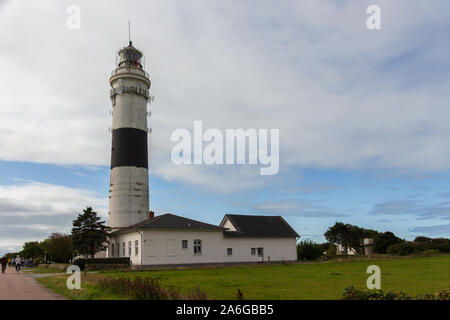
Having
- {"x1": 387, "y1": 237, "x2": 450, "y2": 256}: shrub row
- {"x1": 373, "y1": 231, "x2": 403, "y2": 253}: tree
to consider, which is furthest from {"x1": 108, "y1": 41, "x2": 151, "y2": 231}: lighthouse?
{"x1": 373, "y1": 231, "x2": 403, "y2": 253}: tree

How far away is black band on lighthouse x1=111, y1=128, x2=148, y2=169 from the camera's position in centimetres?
4269

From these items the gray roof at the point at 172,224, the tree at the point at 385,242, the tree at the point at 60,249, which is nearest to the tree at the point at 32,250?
the tree at the point at 60,249

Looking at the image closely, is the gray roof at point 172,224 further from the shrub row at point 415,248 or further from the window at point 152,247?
the shrub row at point 415,248

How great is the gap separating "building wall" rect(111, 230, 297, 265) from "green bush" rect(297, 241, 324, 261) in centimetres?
205

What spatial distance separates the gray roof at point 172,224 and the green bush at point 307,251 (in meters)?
12.0

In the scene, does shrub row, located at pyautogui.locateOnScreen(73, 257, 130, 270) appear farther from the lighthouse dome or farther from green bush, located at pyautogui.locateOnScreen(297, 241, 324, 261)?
the lighthouse dome

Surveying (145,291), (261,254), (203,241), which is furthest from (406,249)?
(145,291)

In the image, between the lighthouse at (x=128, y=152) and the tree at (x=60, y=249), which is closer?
the lighthouse at (x=128, y=152)

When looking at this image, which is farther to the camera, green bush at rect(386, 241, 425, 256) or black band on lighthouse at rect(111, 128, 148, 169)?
green bush at rect(386, 241, 425, 256)

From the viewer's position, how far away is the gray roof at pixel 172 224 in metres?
35.8

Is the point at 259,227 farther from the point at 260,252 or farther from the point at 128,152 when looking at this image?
the point at 128,152

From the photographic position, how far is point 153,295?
37.7 ft

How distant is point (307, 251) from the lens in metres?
46.5

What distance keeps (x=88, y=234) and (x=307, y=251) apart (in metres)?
24.5
